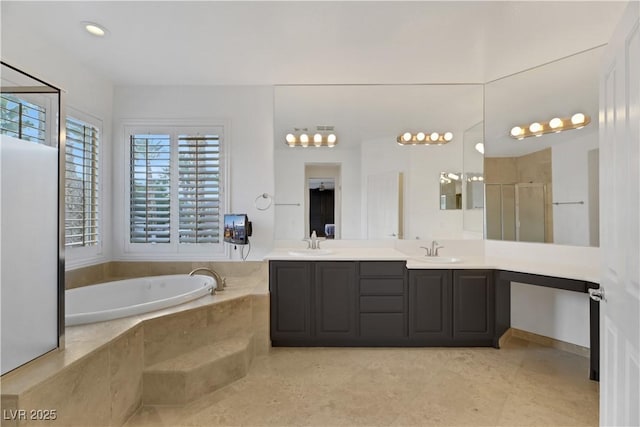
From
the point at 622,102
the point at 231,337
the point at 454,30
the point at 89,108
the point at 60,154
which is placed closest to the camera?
the point at 622,102

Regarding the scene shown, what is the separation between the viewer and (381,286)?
109 inches

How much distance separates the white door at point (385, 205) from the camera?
3293 mm

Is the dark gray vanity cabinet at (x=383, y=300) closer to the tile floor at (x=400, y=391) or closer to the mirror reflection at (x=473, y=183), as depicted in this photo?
the tile floor at (x=400, y=391)

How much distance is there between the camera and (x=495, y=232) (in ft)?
10.3

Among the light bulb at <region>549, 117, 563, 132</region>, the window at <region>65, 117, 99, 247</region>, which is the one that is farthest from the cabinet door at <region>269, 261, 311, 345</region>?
the light bulb at <region>549, 117, 563, 132</region>

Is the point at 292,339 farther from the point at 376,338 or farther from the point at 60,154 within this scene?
the point at 60,154

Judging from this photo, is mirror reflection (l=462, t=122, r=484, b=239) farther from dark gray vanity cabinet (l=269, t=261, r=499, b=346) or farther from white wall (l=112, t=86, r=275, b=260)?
white wall (l=112, t=86, r=275, b=260)

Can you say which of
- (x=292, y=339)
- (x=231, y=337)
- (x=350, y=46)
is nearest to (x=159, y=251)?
(x=231, y=337)

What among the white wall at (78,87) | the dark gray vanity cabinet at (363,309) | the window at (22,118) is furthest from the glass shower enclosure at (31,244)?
the dark gray vanity cabinet at (363,309)

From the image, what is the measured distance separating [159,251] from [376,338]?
2.33 m

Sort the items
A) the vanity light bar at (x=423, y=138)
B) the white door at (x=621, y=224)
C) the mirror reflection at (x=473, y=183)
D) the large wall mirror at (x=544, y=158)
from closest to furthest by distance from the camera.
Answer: the white door at (x=621, y=224), the large wall mirror at (x=544, y=158), the mirror reflection at (x=473, y=183), the vanity light bar at (x=423, y=138)

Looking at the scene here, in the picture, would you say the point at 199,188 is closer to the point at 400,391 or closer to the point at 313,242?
the point at 313,242

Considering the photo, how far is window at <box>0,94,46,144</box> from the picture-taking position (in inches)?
76.6

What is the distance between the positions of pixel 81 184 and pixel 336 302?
2517 millimetres
